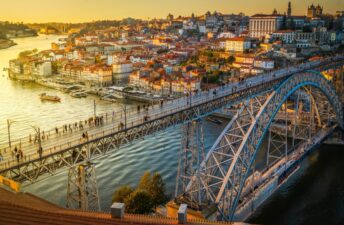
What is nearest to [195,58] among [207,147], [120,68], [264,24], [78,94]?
[120,68]

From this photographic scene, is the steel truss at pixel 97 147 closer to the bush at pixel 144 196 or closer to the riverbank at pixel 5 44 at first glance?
the bush at pixel 144 196

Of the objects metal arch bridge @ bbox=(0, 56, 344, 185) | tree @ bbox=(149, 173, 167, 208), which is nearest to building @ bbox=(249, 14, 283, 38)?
metal arch bridge @ bbox=(0, 56, 344, 185)

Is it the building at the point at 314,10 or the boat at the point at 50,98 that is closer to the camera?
the boat at the point at 50,98

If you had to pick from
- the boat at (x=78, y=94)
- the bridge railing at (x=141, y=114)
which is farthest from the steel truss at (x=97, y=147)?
the boat at (x=78, y=94)

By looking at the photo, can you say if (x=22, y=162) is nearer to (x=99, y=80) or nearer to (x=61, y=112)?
(x=61, y=112)

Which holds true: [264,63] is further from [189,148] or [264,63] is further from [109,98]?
[189,148]

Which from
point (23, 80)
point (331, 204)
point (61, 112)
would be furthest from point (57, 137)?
point (23, 80)

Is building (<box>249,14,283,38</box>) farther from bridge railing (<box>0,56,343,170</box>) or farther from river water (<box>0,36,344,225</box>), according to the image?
bridge railing (<box>0,56,343,170</box>)
